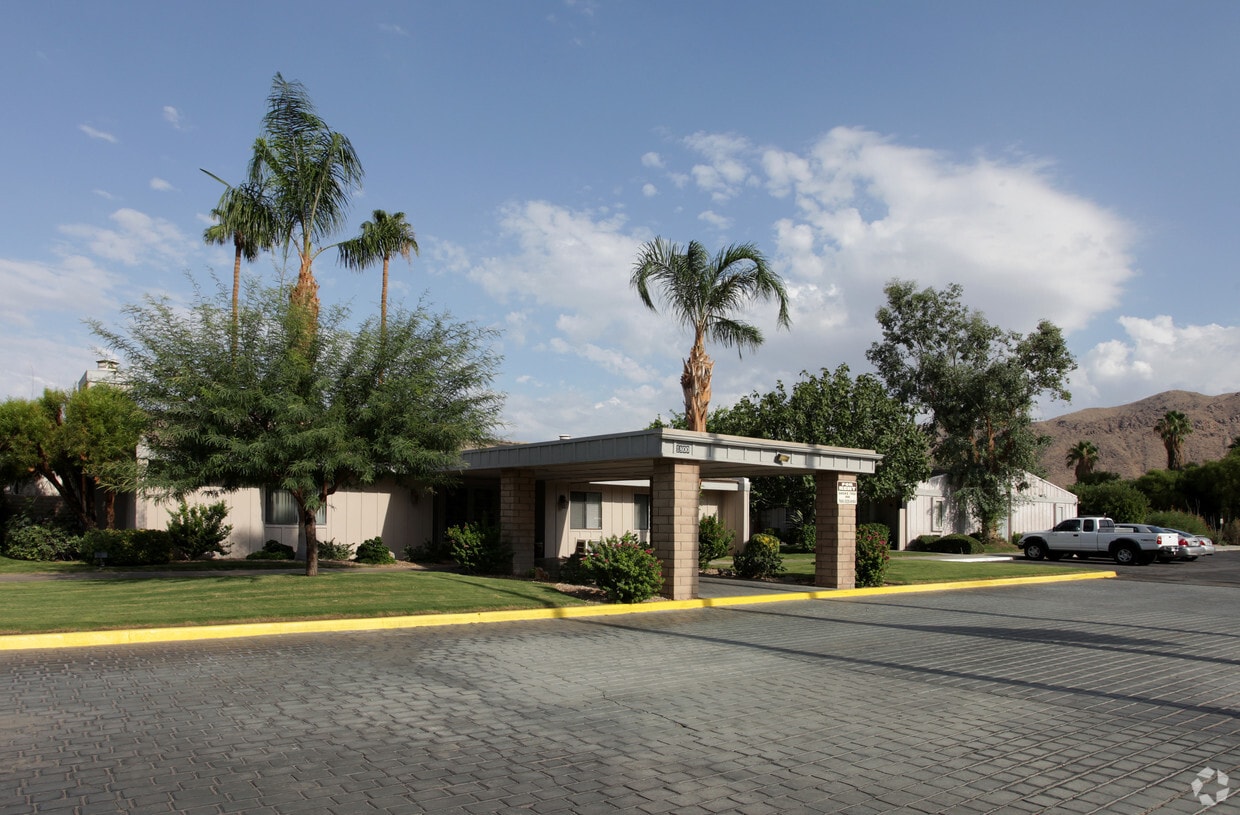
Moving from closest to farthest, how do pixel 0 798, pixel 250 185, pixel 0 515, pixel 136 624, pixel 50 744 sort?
pixel 0 798, pixel 50 744, pixel 136 624, pixel 250 185, pixel 0 515

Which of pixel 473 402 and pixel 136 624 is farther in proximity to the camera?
pixel 473 402

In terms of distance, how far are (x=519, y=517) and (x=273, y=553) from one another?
7410mm

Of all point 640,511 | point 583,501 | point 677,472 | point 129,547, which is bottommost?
point 129,547

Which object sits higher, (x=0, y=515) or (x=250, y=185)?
(x=250, y=185)

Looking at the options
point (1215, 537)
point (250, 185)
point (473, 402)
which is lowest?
point (1215, 537)

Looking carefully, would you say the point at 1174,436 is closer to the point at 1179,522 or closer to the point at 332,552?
the point at 1179,522

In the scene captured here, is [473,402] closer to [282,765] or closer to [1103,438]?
[282,765]

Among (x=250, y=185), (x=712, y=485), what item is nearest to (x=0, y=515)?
(x=250, y=185)

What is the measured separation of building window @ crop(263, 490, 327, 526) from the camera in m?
24.2

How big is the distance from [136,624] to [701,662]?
768 centimetres

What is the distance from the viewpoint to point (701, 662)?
34.5ft

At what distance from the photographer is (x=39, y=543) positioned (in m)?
22.3

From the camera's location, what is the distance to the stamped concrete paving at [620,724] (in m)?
5.59

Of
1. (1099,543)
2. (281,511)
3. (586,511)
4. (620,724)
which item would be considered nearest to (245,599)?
(620,724)
